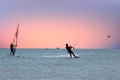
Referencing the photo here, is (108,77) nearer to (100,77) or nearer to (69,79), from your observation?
(100,77)

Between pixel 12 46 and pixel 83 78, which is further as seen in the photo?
pixel 12 46

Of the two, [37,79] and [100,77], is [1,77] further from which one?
[100,77]

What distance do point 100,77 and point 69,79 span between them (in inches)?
108

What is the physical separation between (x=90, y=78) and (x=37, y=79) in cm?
377

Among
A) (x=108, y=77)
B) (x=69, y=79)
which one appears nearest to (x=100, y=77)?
(x=108, y=77)

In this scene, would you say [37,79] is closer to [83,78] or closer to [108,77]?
[83,78]

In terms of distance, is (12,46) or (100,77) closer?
(100,77)

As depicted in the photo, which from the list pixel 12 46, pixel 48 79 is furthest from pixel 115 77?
pixel 12 46

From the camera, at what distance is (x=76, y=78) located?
31266mm

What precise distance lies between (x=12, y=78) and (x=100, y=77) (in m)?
6.34

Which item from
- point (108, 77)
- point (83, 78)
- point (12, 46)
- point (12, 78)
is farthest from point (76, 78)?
point (12, 46)

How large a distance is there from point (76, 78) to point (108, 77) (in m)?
2.48

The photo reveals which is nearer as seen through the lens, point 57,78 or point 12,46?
point 57,78

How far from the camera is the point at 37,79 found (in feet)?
100
